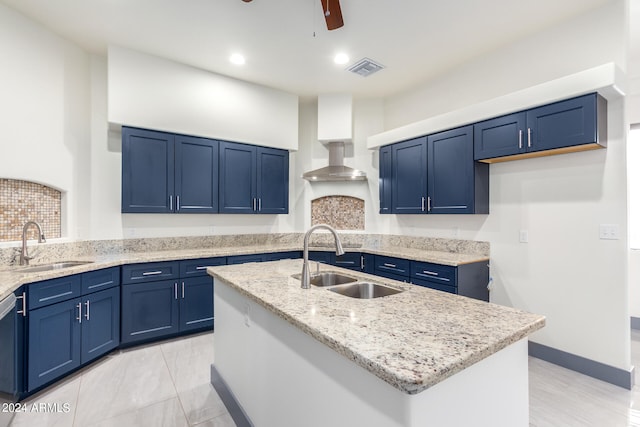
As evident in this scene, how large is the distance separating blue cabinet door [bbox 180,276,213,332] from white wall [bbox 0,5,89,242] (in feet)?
4.26

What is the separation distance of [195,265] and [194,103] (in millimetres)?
1924

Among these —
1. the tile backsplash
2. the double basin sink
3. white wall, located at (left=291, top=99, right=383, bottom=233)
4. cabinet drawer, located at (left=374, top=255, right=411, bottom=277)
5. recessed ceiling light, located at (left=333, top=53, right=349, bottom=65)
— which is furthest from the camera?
white wall, located at (left=291, top=99, right=383, bottom=233)

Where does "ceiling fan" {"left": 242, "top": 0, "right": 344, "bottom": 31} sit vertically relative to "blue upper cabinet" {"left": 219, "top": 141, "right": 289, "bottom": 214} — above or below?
above

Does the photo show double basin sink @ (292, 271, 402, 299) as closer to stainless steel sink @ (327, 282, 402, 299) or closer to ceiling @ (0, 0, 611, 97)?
stainless steel sink @ (327, 282, 402, 299)

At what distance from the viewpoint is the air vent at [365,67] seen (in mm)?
3473

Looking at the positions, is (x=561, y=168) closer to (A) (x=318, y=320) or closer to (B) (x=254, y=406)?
(A) (x=318, y=320)

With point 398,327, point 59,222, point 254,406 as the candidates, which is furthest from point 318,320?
point 59,222

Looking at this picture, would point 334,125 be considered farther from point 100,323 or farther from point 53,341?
point 53,341

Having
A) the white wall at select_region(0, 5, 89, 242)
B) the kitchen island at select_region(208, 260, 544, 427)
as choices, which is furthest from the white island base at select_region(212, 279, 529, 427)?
the white wall at select_region(0, 5, 89, 242)

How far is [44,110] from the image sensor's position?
113 inches

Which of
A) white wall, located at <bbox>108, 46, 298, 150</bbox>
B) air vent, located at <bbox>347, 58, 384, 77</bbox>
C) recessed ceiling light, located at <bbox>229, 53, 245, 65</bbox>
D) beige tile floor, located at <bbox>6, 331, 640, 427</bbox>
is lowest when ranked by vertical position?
beige tile floor, located at <bbox>6, 331, 640, 427</bbox>

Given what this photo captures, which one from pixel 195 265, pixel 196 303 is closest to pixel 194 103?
pixel 195 265

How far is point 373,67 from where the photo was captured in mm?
3590

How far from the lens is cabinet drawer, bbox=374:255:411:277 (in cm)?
343
